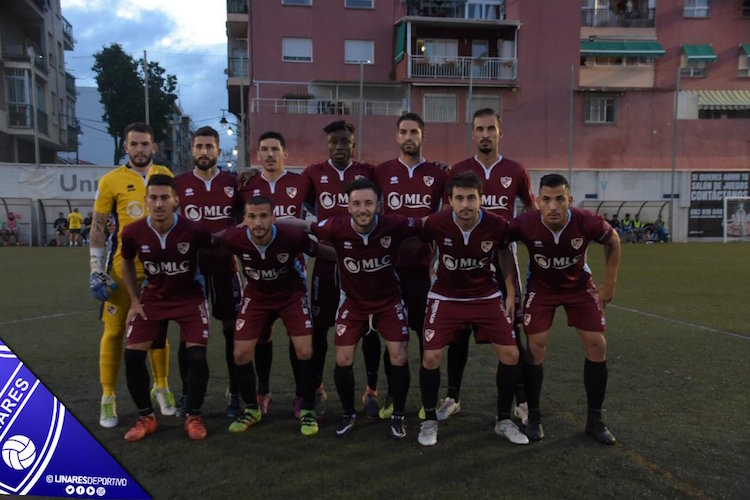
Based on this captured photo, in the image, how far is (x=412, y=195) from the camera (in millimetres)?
4730

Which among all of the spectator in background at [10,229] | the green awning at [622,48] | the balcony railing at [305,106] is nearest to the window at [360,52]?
the balcony railing at [305,106]

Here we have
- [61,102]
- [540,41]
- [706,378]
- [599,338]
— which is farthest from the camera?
[61,102]

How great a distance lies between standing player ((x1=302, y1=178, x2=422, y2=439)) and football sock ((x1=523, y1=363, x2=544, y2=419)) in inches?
35.9

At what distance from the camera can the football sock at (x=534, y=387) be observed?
4.19m

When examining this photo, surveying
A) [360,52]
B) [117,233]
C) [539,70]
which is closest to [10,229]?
[360,52]

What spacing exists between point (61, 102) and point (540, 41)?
3058cm

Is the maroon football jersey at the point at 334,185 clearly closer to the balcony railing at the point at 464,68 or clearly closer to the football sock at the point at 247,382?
the football sock at the point at 247,382

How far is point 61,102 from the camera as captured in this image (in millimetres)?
37656

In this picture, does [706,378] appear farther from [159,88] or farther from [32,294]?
[159,88]

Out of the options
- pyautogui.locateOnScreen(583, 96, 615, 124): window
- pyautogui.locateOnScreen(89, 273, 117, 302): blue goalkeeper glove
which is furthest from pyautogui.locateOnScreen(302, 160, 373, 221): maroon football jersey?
pyautogui.locateOnScreen(583, 96, 615, 124): window

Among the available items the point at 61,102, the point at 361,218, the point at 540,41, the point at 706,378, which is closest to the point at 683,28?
the point at 540,41

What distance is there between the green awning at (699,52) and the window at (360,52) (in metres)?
17.3

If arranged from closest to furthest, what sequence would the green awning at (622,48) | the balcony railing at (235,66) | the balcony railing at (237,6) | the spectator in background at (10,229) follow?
the spectator in background at (10,229) → the green awning at (622,48) → the balcony railing at (237,6) → the balcony railing at (235,66)

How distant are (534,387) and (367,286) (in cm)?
145
